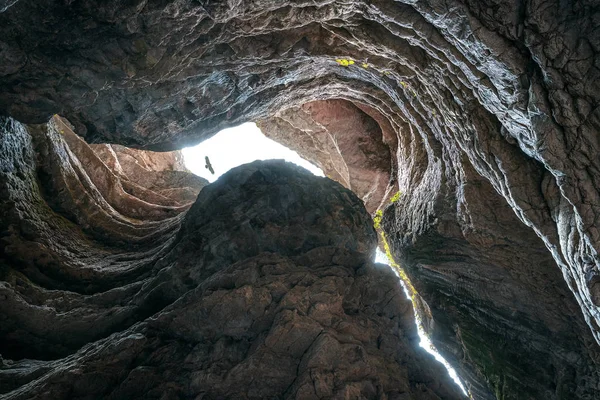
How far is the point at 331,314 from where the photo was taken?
6.75 metres

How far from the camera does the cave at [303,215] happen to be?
5.33 m

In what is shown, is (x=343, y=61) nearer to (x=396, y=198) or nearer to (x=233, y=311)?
(x=396, y=198)

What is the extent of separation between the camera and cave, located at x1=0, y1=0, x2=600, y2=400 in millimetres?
5332

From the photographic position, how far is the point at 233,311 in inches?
267

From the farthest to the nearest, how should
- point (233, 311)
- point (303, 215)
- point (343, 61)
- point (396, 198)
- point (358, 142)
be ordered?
point (358, 142) → point (396, 198) → point (343, 61) → point (303, 215) → point (233, 311)

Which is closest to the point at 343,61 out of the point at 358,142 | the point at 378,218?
the point at 358,142

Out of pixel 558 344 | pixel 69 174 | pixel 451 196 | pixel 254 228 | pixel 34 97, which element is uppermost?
pixel 34 97

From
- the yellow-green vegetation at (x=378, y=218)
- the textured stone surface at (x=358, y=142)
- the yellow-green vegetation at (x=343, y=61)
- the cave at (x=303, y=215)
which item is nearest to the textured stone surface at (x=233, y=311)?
the cave at (x=303, y=215)

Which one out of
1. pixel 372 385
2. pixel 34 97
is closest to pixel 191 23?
pixel 34 97

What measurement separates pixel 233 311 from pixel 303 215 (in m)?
3.21

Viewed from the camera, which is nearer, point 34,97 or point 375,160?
point 34,97

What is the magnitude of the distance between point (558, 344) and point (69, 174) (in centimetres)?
1502

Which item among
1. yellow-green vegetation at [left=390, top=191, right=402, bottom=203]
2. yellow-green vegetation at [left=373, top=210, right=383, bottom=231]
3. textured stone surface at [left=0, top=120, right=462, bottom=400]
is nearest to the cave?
textured stone surface at [left=0, top=120, right=462, bottom=400]

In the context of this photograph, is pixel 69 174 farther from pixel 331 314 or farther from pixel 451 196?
pixel 451 196
